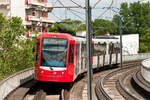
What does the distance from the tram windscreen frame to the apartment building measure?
31773mm

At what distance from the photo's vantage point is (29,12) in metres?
56.4

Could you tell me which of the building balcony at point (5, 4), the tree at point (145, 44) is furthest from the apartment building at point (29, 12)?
the tree at point (145, 44)

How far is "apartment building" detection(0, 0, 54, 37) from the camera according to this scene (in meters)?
52.2

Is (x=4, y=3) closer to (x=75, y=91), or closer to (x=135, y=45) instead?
(x=135, y=45)

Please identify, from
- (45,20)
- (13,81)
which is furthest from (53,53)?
(45,20)

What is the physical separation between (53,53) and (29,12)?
39.5m

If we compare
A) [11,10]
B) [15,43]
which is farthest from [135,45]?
[15,43]

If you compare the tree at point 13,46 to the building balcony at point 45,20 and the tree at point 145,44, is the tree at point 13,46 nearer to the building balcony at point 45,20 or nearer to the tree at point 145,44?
the building balcony at point 45,20

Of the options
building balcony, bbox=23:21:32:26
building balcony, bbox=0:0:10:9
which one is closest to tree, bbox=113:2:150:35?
building balcony, bbox=23:21:32:26

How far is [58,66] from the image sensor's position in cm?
1823

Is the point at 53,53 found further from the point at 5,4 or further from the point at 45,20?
the point at 45,20

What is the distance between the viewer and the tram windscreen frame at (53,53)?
18078mm

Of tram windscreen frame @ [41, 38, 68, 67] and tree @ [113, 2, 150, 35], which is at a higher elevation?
tree @ [113, 2, 150, 35]

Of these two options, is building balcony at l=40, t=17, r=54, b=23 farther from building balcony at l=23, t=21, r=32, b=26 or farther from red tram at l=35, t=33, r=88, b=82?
red tram at l=35, t=33, r=88, b=82
